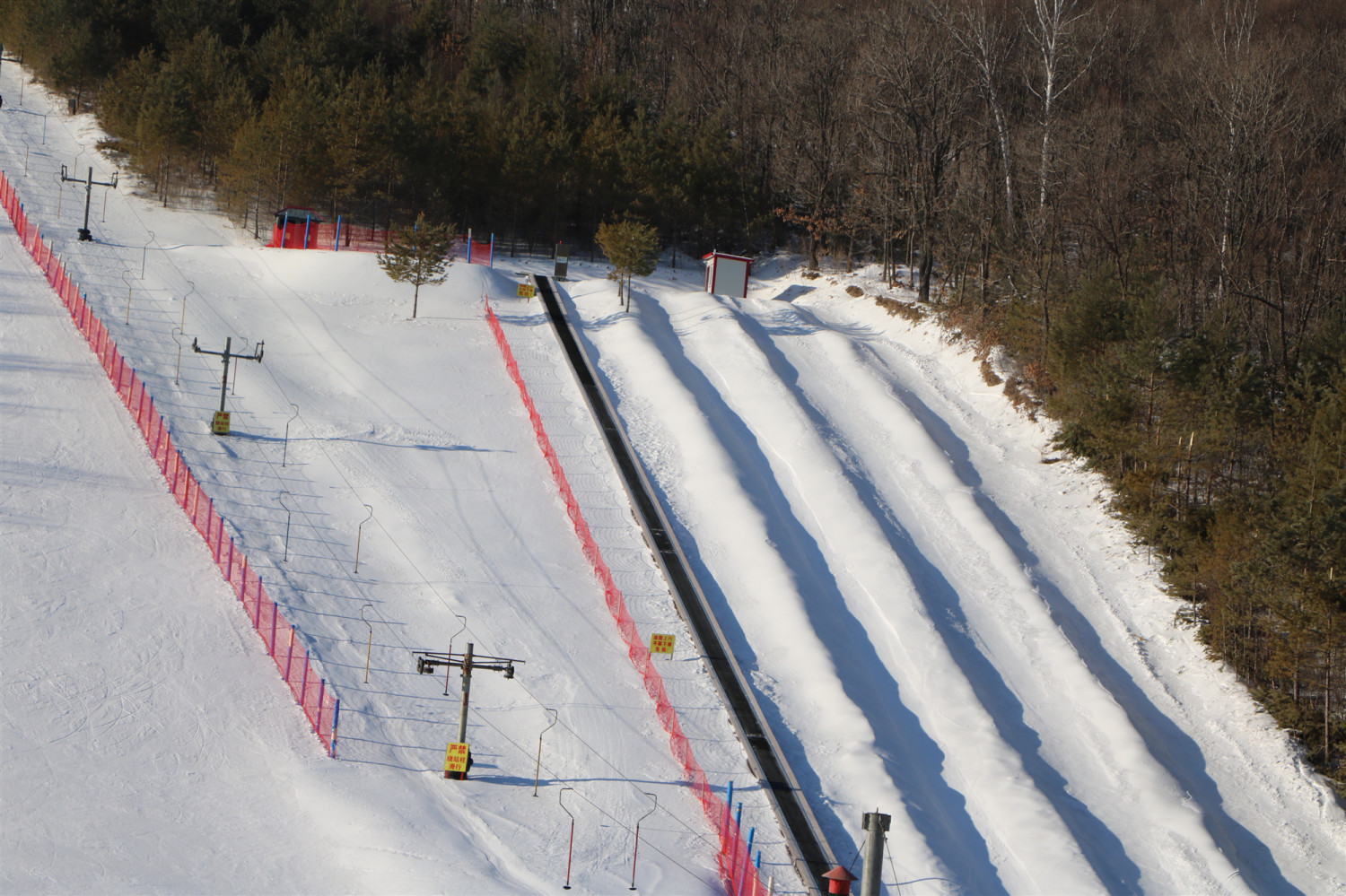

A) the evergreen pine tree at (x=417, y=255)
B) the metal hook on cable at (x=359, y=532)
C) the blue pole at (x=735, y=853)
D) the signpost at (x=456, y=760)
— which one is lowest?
the blue pole at (x=735, y=853)

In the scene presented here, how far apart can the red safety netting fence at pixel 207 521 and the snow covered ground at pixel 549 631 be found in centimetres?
31

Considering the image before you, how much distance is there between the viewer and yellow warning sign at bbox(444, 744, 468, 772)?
1584cm

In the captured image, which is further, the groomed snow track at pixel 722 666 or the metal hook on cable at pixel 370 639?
the metal hook on cable at pixel 370 639

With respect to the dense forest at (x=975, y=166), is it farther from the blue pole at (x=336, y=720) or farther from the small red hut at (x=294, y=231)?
the blue pole at (x=336, y=720)

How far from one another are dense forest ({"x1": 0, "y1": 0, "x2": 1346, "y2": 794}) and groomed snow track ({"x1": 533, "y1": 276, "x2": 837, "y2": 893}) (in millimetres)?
9717

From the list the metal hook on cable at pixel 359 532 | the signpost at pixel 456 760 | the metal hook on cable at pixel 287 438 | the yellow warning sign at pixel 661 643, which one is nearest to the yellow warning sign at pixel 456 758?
the signpost at pixel 456 760

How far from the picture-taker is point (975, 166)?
44062 millimetres

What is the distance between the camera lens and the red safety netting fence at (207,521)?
55.4ft

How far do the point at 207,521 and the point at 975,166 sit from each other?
3322cm

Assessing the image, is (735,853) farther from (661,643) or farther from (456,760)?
(661,643)

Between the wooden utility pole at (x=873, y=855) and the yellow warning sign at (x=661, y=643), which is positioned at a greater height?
the wooden utility pole at (x=873, y=855)

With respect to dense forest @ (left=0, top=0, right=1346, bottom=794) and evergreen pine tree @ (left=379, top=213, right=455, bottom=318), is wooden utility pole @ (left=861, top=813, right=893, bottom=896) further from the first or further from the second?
evergreen pine tree @ (left=379, top=213, right=455, bottom=318)

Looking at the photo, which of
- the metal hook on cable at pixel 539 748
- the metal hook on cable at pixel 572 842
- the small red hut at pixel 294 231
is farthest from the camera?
the small red hut at pixel 294 231

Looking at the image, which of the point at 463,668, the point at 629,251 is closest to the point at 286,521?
the point at 463,668
